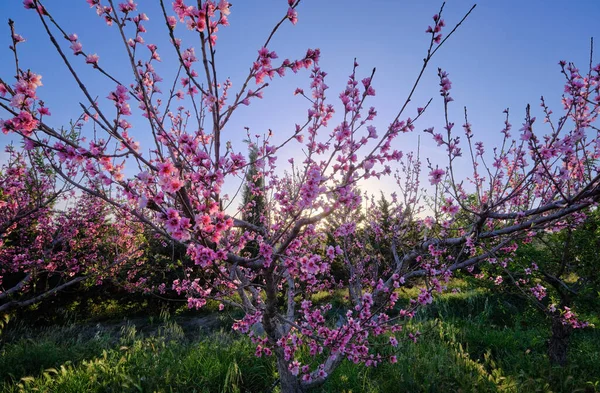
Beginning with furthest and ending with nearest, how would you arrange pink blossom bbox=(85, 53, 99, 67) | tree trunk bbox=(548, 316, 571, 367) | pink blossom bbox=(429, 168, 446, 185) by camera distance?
tree trunk bbox=(548, 316, 571, 367) → pink blossom bbox=(429, 168, 446, 185) → pink blossom bbox=(85, 53, 99, 67)

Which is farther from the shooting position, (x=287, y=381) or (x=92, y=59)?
(x=287, y=381)

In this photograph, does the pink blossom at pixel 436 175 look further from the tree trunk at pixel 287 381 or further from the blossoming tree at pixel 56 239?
the blossoming tree at pixel 56 239

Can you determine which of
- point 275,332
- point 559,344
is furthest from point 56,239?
point 559,344

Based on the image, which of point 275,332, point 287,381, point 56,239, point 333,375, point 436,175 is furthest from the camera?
point 56,239

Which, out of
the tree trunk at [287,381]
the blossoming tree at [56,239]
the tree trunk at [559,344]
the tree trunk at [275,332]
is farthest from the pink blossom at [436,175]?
the blossoming tree at [56,239]

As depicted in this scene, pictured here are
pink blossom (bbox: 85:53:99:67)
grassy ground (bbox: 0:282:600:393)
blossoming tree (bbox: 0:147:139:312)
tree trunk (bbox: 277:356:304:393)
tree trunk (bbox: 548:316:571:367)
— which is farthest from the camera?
blossoming tree (bbox: 0:147:139:312)

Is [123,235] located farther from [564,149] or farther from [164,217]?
[564,149]

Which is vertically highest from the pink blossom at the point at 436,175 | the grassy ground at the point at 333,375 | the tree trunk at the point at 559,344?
the pink blossom at the point at 436,175

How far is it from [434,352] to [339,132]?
4.71m

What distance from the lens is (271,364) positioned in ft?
17.0

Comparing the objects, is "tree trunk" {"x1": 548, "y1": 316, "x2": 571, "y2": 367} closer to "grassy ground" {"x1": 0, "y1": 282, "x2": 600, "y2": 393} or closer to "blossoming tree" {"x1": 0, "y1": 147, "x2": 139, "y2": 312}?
"grassy ground" {"x1": 0, "y1": 282, "x2": 600, "y2": 393}

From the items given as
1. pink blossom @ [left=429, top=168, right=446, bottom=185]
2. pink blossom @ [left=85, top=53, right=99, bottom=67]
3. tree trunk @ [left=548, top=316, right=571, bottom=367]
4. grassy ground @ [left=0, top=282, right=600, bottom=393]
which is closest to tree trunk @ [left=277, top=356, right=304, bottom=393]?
grassy ground @ [left=0, top=282, right=600, bottom=393]

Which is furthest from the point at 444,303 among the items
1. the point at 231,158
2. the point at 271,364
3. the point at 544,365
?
the point at 231,158

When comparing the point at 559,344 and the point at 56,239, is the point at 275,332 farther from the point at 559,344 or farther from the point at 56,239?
the point at 56,239
